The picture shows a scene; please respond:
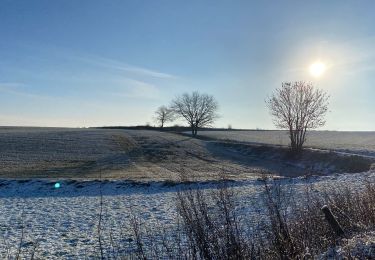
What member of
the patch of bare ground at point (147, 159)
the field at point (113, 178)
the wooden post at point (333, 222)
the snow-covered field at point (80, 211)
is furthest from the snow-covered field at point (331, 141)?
the wooden post at point (333, 222)

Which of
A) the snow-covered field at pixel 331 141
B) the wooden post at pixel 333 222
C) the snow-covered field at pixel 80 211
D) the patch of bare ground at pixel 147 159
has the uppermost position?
the snow-covered field at pixel 331 141

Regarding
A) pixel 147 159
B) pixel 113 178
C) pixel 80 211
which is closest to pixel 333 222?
pixel 80 211

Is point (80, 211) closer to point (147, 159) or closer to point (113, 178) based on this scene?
point (113, 178)

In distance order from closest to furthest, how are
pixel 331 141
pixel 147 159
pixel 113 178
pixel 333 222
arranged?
pixel 333 222 < pixel 113 178 < pixel 147 159 < pixel 331 141

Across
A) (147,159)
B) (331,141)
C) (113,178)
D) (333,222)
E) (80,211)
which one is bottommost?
(80,211)

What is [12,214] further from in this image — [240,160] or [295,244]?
[240,160]

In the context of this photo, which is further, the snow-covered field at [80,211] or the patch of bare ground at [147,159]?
the patch of bare ground at [147,159]

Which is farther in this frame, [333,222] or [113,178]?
[113,178]

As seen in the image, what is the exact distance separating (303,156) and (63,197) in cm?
2862

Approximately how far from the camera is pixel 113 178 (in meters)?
30.4

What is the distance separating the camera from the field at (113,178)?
47.5 feet

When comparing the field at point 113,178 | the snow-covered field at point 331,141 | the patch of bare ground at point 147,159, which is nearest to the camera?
the field at point 113,178

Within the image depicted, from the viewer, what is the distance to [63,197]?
24.5 m

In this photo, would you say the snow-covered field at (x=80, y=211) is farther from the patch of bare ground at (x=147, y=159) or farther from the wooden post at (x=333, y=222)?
the patch of bare ground at (x=147, y=159)
